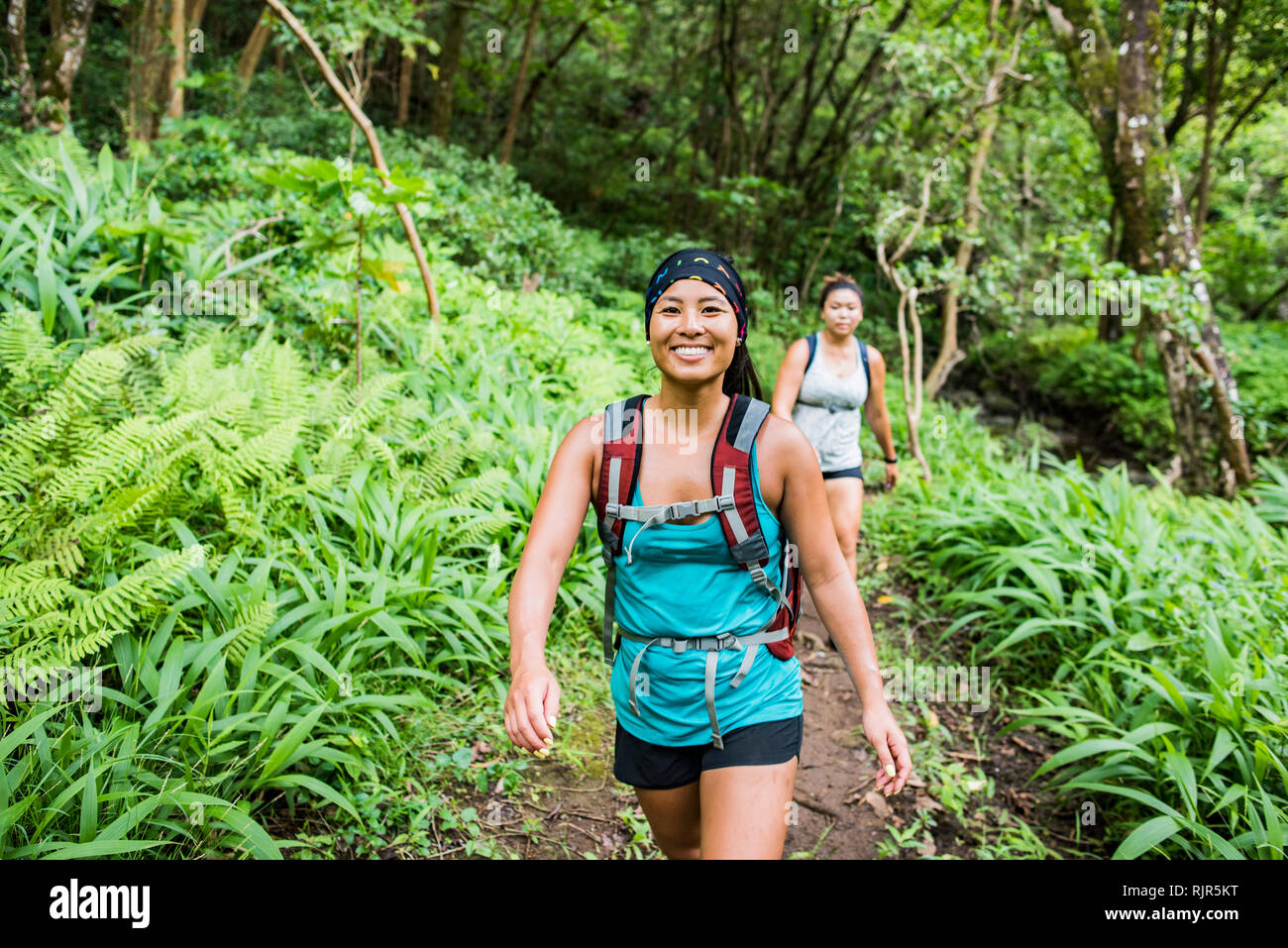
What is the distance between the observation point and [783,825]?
1.95 meters

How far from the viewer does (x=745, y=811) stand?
191 cm

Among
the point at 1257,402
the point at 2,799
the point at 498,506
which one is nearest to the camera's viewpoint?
the point at 2,799

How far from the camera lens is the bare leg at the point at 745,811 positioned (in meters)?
1.88

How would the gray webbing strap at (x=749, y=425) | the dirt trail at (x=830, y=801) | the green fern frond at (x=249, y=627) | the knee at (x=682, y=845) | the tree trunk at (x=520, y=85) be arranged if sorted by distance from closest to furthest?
the gray webbing strap at (x=749, y=425), the knee at (x=682, y=845), the green fern frond at (x=249, y=627), the dirt trail at (x=830, y=801), the tree trunk at (x=520, y=85)

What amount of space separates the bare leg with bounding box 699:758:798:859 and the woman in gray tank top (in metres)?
2.75

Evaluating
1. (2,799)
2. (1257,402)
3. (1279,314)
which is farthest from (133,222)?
(1279,314)

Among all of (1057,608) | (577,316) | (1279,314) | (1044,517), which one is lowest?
(1057,608)

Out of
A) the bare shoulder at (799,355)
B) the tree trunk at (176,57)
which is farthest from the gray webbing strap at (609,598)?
the tree trunk at (176,57)

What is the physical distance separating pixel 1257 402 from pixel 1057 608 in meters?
9.14

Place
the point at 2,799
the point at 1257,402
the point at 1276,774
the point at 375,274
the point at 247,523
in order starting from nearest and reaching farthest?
the point at 2,799 < the point at 1276,774 < the point at 247,523 < the point at 375,274 < the point at 1257,402

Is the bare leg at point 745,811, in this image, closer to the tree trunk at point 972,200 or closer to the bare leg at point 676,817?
the bare leg at point 676,817

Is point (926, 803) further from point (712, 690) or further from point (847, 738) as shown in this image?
point (712, 690)

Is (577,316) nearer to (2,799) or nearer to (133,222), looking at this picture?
(133,222)

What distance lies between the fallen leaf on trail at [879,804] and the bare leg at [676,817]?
178 cm
